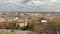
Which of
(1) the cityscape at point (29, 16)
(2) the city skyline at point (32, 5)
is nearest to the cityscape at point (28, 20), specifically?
(1) the cityscape at point (29, 16)

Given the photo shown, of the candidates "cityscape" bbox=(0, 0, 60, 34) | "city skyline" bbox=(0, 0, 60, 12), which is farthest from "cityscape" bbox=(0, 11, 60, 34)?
"city skyline" bbox=(0, 0, 60, 12)

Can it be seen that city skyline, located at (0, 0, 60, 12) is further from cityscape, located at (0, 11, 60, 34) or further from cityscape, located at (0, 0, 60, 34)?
cityscape, located at (0, 11, 60, 34)

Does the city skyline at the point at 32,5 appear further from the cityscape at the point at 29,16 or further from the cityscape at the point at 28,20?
the cityscape at the point at 28,20

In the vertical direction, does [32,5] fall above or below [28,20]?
above

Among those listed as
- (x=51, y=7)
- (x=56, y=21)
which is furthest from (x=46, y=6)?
(x=56, y=21)

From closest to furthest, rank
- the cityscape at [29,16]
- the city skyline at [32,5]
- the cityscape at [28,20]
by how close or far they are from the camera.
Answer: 1. the cityscape at [29,16]
2. the cityscape at [28,20]
3. the city skyline at [32,5]

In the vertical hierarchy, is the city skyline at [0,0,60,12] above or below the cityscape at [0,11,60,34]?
above

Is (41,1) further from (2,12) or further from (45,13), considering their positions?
(2,12)

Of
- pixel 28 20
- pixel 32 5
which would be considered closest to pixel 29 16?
pixel 28 20

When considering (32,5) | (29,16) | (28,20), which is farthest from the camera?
(32,5)

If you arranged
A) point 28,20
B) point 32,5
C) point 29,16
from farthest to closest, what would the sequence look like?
point 32,5
point 29,16
point 28,20

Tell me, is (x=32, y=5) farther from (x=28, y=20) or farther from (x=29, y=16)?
(x=28, y=20)
